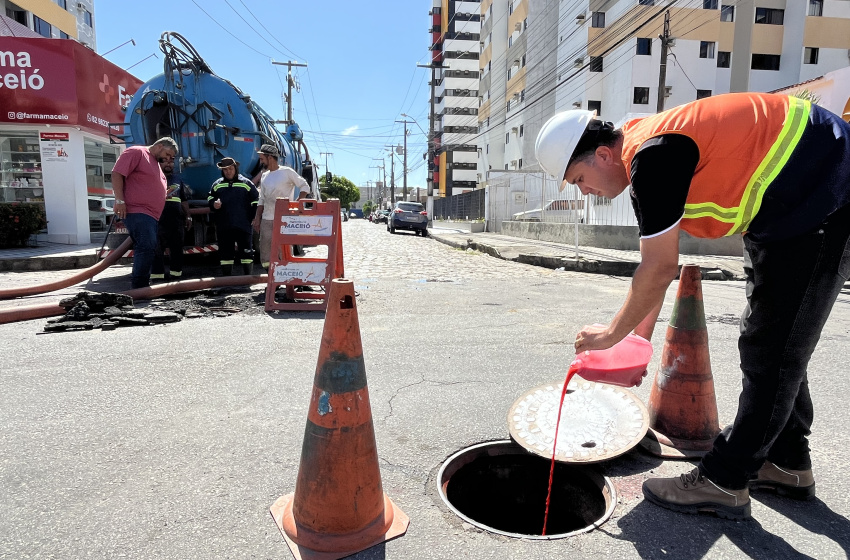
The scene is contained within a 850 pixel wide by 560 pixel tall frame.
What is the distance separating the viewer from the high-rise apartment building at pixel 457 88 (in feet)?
224

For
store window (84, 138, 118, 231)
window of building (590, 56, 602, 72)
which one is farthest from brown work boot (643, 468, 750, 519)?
window of building (590, 56, 602, 72)

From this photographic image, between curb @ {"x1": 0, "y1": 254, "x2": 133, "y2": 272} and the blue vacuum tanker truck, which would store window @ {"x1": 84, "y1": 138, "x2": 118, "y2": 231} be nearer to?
curb @ {"x1": 0, "y1": 254, "x2": 133, "y2": 272}

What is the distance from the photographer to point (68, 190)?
1290 centimetres

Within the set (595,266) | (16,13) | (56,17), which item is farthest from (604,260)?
(56,17)

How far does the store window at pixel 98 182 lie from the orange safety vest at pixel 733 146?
16917mm

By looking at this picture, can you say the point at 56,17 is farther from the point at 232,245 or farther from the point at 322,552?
the point at 322,552

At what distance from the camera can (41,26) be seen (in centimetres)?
2856

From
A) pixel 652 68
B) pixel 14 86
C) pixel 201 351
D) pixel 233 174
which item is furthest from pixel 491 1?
pixel 201 351

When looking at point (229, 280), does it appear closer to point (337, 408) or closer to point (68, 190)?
point (337, 408)

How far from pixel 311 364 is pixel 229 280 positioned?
3.67 m

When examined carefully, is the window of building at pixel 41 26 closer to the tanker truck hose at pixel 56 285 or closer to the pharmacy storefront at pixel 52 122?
the pharmacy storefront at pixel 52 122

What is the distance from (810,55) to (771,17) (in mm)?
3232

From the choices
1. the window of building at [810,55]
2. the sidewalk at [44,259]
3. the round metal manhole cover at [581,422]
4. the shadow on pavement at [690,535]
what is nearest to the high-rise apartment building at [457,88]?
the window of building at [810,55]

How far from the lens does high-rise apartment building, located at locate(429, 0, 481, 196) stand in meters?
68.3
